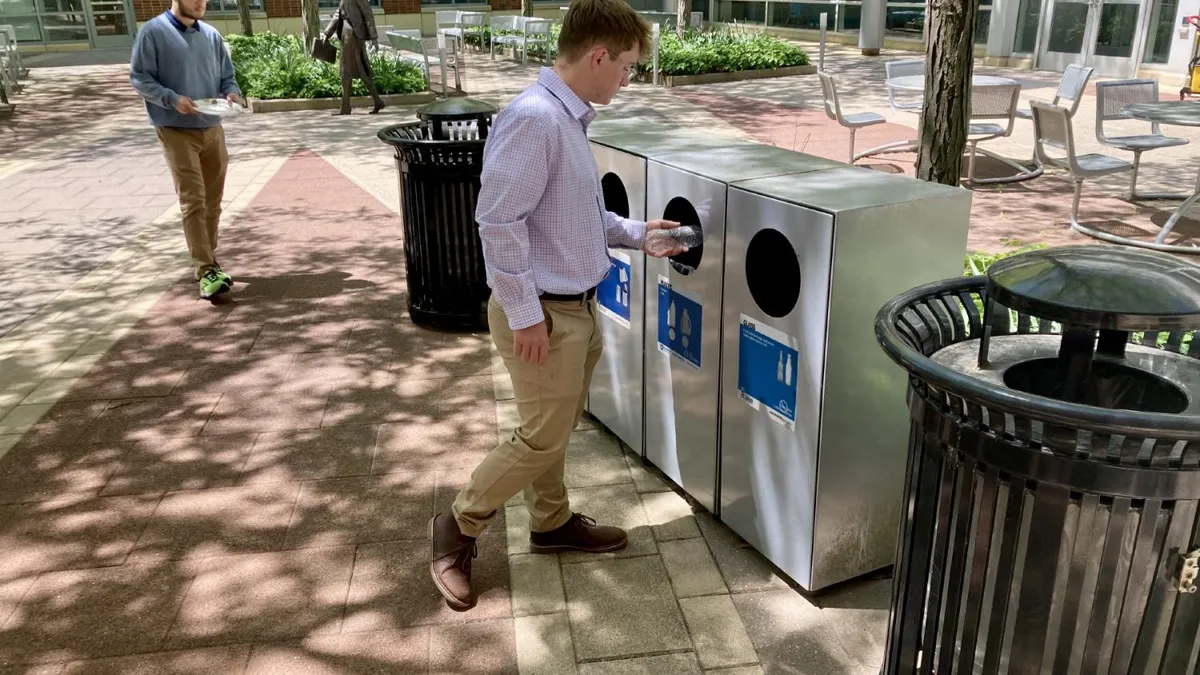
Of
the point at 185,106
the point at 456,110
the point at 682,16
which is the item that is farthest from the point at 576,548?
the point at 682,16

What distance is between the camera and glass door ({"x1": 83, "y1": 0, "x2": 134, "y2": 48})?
26516 mm

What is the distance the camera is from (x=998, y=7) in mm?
17266

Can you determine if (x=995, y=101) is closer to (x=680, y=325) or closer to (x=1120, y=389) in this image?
(x=680, y=325)

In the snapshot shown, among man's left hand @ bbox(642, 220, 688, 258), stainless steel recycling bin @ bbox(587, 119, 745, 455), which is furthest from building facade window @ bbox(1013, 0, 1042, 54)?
man's left hand @ bbox(642, 220, 688, 258)

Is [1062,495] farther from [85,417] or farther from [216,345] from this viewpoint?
[216,345]

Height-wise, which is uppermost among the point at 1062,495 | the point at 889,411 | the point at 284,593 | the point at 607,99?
the point at 607,99

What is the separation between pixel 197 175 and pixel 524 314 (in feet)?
13.7

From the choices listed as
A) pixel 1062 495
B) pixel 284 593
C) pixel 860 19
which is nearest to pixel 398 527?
pixel 284 593

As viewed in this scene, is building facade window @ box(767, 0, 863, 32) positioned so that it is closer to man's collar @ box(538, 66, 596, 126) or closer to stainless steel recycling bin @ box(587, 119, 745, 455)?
stainless steel recycling bin @ box(587, 119, 745, 455)

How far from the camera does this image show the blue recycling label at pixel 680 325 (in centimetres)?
329

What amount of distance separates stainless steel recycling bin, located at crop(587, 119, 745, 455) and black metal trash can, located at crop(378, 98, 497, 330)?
1.27 meters

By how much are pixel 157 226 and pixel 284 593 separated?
6059mm

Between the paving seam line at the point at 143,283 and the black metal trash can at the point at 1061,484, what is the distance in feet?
13.0

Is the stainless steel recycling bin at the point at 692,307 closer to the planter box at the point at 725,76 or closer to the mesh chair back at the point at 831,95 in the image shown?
the mesh chair back at the point at 831,95
